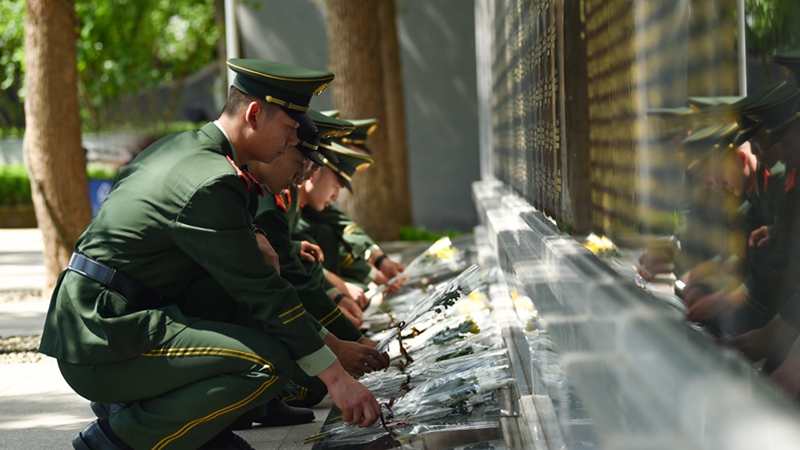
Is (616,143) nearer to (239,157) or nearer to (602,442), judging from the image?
(602,442)

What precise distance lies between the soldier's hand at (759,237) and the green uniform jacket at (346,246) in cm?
537

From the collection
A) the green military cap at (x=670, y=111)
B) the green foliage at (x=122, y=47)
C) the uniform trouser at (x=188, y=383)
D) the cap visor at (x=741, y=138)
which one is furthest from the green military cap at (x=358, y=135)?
the green foliage at (x=122, y=47)

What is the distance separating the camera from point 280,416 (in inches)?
169

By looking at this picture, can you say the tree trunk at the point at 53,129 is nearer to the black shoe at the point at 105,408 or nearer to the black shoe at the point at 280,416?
the black shoe at the point at 280,416

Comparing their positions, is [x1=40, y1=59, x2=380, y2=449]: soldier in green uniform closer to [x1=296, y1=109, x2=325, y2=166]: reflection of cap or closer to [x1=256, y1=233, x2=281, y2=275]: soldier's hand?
[x1=296, y1=109, x2=325, y2=166]: reflection of cap

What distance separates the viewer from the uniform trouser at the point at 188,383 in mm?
3348

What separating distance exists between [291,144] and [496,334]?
4.90 ft

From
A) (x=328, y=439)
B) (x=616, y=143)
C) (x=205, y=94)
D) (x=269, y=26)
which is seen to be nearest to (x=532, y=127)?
(x=328, y=439)

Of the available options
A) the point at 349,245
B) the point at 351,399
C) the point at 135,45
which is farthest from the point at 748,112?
the point at 135,45

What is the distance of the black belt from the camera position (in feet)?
11.1

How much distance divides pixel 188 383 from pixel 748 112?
2592 millimetres

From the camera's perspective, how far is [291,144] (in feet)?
11.9

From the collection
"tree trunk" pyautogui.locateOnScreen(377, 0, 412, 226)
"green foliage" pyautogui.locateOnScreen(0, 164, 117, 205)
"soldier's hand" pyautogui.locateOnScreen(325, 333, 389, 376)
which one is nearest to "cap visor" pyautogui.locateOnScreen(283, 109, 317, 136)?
"soldier's hand" pyautogui.locateOnScreen(325, 333, 389, 376)

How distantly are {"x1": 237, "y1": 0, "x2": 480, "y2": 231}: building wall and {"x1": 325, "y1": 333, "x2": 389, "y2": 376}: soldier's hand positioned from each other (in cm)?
1306
